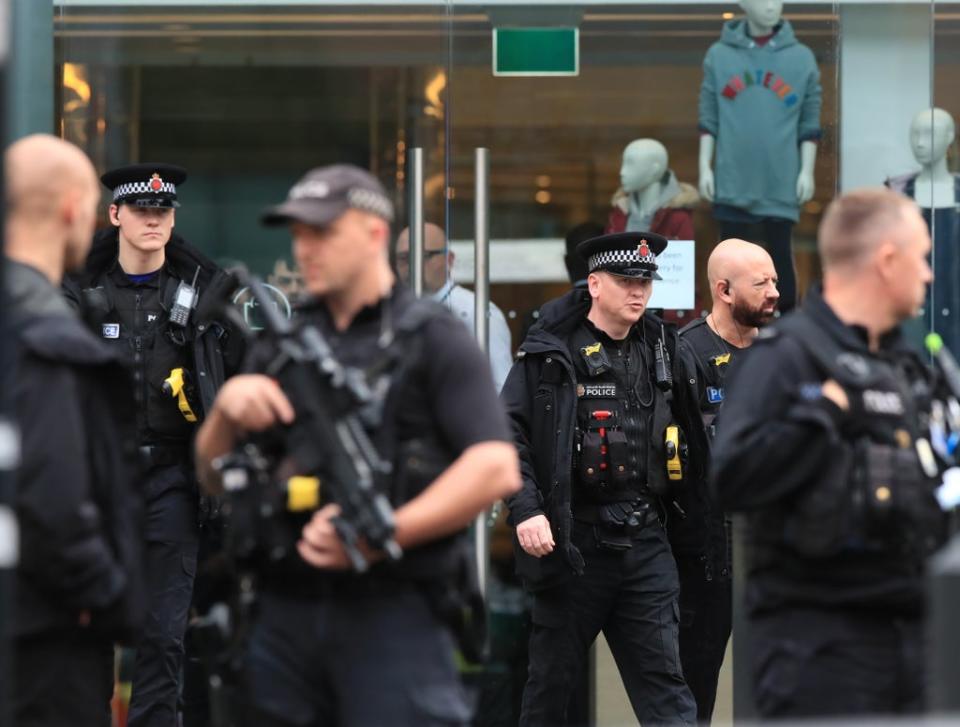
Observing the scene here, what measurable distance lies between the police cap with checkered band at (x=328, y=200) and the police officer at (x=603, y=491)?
9.21 feet

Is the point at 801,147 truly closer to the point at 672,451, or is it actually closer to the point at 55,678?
the point at 672,451

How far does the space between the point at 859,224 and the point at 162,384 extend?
10.5ft

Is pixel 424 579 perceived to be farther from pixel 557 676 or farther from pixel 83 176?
pixel 557 676

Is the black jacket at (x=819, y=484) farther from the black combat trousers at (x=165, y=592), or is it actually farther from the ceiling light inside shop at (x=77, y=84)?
the ceiling light inside shop at (x=77, y=84)

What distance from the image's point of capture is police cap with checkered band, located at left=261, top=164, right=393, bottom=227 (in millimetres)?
4312

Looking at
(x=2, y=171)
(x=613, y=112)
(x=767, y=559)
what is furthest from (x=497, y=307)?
(x=2, y=171)

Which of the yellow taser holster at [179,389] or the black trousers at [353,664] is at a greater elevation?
the yellow taser holster at [179,389]

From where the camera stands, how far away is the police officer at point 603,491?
7090 mm

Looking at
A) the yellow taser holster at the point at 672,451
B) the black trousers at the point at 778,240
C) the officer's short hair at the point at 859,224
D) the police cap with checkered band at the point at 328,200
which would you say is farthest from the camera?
the black trousers at the point at 778,240

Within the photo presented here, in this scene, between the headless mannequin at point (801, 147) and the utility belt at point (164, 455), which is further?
the headless mannequin at point (801, 147)

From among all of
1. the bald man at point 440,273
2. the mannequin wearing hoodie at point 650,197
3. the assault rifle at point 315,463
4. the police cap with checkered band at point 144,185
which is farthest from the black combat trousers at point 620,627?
the assault rifle at point 315,463

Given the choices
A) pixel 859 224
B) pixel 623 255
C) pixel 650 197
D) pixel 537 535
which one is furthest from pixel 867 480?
pixel 650 197

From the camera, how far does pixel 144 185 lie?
7.23 m

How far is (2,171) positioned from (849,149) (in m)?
5.24
